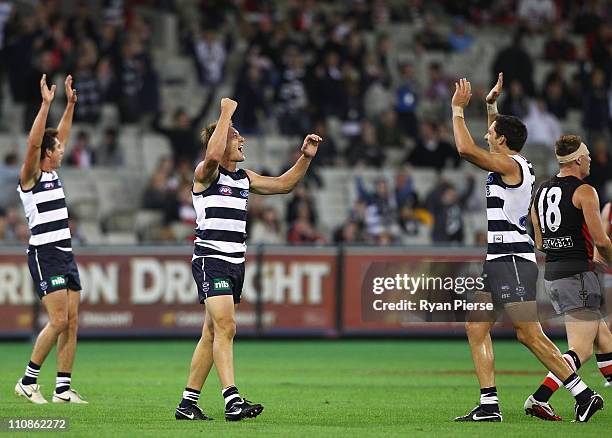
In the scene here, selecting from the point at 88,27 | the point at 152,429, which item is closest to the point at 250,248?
the point at 88,27

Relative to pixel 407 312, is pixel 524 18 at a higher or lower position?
higher

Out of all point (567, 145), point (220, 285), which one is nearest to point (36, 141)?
point (220, 285)

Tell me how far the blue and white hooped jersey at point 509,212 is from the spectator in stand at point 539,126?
55.5 ft

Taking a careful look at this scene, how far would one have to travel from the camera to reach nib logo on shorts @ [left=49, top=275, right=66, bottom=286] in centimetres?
1255

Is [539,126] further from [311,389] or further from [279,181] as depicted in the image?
[279,181]

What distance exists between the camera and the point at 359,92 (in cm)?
2683

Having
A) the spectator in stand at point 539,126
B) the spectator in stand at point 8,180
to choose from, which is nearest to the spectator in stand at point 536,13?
the spectator in stand at point 539,126

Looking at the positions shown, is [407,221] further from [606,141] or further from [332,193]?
[606,141]

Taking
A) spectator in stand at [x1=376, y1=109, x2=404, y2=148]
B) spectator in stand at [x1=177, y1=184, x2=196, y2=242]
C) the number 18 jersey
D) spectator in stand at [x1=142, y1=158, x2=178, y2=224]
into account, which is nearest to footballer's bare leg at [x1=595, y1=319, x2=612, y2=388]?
the number 18 jersey

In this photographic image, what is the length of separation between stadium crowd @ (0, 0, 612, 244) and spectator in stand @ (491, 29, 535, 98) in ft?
0.11

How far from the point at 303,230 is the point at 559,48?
981 centimetres

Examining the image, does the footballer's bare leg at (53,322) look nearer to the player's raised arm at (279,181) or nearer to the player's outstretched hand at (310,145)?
the player's raised arm at (279,181)

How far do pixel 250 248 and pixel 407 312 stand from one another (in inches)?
392

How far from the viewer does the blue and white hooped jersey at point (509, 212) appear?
10.6m
